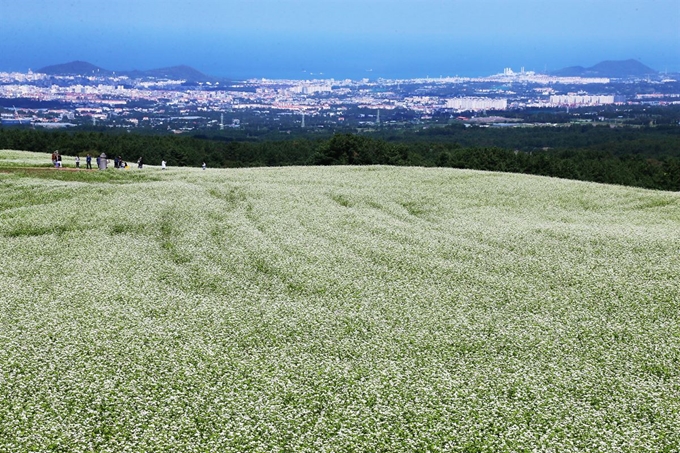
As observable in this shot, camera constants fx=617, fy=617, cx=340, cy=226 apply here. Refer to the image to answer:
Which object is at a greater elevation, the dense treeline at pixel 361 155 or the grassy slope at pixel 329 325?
the dense treeline at pixel 361 155

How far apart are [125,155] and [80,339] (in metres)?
82.5

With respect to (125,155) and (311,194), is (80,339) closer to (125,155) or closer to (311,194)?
(311,194)

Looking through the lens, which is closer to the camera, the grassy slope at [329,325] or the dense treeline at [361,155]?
the grassy slope at [329,325]

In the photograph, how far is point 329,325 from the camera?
22.8m

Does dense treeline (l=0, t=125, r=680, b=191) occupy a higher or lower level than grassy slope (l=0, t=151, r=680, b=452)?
higher

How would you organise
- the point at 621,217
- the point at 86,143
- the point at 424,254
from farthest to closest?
1. the point at 86,143
2. the point at 621,217
3. the point at 424,254

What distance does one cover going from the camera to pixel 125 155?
319 feet

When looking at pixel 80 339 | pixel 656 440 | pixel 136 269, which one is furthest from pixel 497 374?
pixel 136 269

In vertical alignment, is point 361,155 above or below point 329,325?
above

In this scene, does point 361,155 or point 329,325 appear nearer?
point 329,325

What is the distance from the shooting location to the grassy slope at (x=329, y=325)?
15.3 metres

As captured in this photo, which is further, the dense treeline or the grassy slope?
the dense treeline

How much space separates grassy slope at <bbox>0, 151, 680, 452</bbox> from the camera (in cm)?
1531

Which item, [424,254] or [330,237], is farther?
[330,237]
